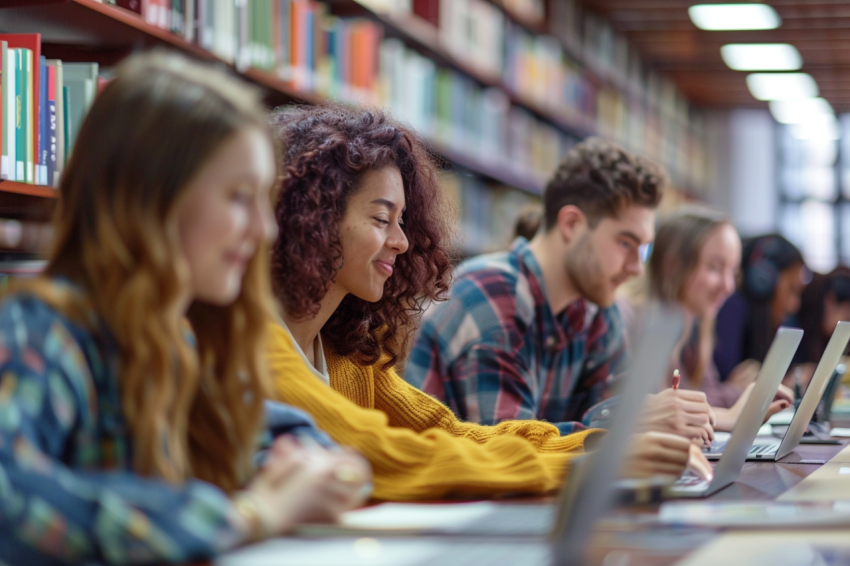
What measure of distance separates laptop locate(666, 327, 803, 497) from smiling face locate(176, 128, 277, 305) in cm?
68

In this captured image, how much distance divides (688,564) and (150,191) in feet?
1.78

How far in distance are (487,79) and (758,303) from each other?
4.80ft

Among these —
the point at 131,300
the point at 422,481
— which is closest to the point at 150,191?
the point at 131,300

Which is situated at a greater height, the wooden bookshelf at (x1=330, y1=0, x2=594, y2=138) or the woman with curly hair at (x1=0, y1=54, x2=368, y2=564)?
the wooden bookshelf at (x1=330, y1=0, x2=594, y2=138)

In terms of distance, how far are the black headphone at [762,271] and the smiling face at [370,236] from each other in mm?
2873

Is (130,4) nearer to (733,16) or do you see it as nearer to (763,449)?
(763,449)

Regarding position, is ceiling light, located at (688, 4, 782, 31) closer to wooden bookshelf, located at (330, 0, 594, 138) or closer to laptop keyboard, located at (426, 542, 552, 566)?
wooden bookshelf, located at (330, 0, 594, 138)

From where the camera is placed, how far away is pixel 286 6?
103 inches

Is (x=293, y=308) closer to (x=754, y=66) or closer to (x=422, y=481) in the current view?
(x=422, y=481)

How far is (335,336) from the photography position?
5.47ft

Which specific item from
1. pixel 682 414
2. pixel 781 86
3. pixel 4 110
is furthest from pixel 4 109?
pixel 781 86

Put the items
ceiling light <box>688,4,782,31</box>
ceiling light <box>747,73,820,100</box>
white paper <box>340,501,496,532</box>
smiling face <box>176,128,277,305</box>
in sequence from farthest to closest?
1. ceiling light <box>747,73,820,100</box>
2. ceiling light <box>688,4,782,31</box>
3. white paper <box>340,501,496,532</box>
4. smiling face <box>176,128,277,305</box>

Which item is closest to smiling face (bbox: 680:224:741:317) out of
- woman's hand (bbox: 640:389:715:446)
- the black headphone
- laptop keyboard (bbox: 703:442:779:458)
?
the black headphone

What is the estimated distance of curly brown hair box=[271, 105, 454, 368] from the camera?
1.50 metres
